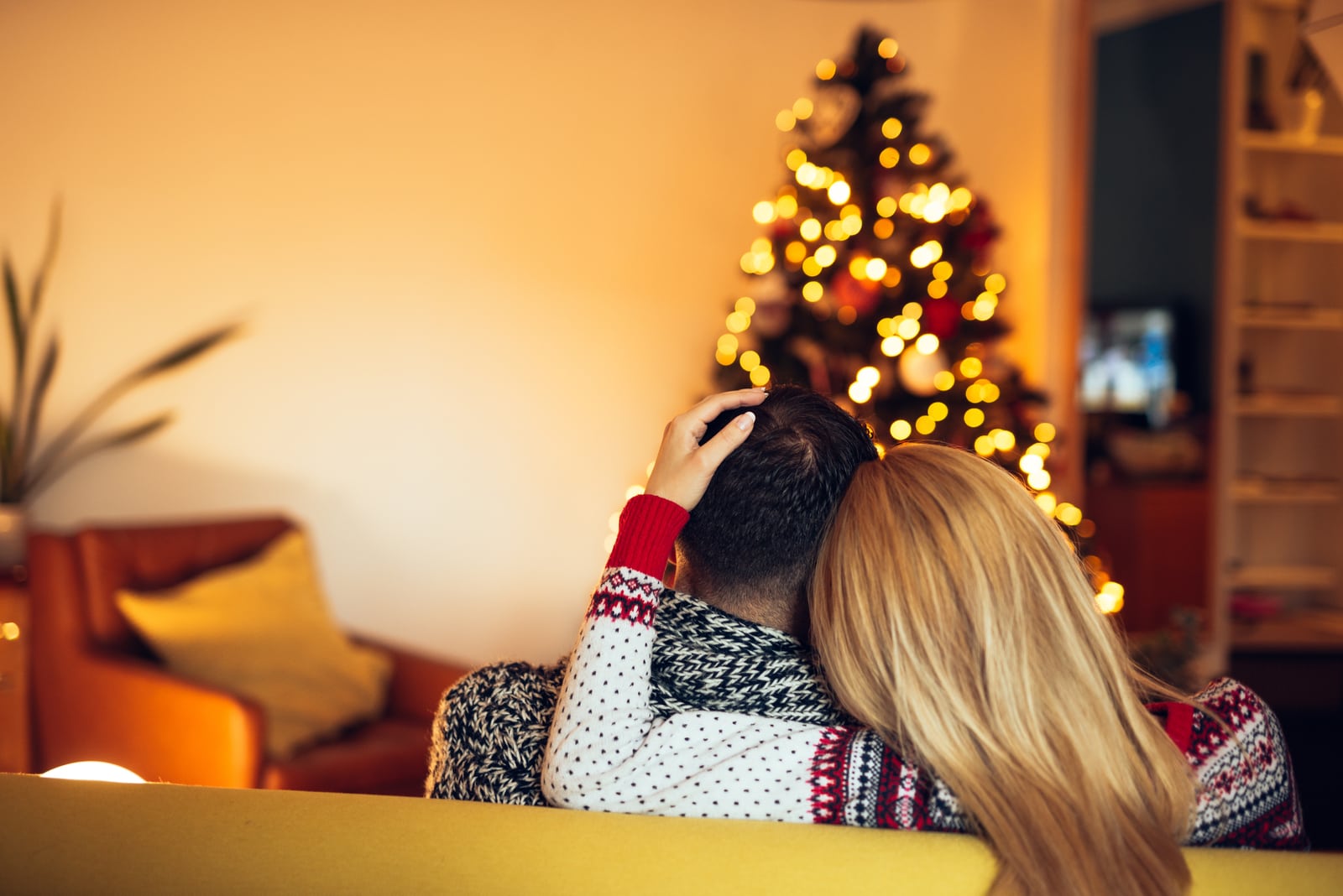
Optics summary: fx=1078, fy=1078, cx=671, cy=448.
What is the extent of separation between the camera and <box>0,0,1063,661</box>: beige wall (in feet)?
10.2

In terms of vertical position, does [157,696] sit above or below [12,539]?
below

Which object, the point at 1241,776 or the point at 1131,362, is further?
the point at 1131,362

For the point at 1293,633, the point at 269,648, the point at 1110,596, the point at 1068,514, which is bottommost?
the point at 1293,633

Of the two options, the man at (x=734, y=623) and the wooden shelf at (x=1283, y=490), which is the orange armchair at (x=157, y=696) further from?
the wooden shelf at (x=1283, y=490)

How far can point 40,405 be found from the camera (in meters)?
3.04

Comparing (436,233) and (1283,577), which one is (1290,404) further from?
(436,233)

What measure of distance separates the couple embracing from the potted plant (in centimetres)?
241

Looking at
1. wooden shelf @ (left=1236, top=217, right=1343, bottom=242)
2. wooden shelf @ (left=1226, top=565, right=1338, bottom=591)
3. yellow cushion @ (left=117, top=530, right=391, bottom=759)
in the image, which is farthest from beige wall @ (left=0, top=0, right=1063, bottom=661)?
wooden shelf @ (left=1226, top=565, right=1338, bottom=591)

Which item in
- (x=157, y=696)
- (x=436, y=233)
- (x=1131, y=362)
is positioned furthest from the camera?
(x=1131, y=362)

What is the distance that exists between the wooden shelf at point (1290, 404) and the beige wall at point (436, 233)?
108cm

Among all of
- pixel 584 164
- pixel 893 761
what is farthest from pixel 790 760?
pixel 584 164

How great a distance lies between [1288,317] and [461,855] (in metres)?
4.64

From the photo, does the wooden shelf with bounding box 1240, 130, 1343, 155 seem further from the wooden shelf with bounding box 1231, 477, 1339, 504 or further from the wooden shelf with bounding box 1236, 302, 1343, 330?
the wooden shelf with bounding box 1231, 477, 1339, 504

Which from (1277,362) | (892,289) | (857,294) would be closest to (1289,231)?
(1277,362)
